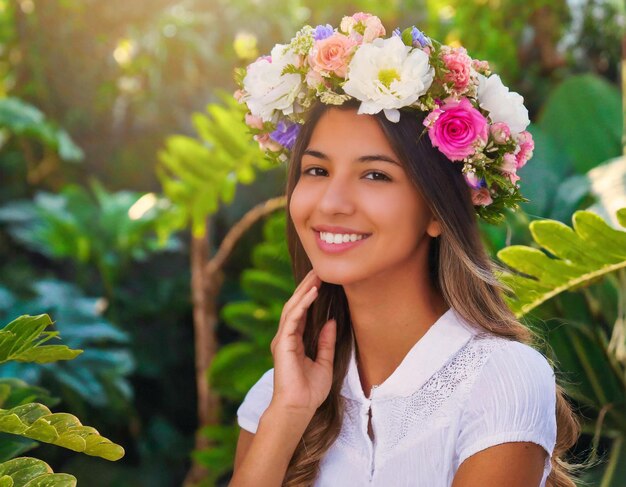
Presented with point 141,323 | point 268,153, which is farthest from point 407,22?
point 268,153

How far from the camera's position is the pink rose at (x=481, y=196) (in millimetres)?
1980

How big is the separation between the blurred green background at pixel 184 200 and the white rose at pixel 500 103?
971 mm

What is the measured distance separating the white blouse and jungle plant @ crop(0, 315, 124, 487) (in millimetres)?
676

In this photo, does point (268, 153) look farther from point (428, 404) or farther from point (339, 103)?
point (428, 404)

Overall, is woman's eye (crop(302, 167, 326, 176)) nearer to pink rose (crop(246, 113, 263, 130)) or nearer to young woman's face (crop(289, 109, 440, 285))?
young woman's face (crop(289, 109, 440, 285))

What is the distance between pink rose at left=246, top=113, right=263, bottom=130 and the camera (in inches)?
84.4

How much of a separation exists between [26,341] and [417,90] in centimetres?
87

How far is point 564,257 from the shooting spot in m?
→ 2.42

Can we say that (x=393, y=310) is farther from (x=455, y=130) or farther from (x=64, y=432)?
(x=64, y=432)

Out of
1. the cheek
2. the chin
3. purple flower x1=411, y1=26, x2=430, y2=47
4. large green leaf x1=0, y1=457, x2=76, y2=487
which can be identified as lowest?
large green leaf x1=0, y1=457, x2=76, y2=487

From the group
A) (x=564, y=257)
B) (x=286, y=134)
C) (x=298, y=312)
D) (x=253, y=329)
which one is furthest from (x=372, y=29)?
(x=253, y=329)

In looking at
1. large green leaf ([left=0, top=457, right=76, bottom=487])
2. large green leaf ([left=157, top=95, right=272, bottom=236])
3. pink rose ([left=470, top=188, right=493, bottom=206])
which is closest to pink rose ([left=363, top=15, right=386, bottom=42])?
pink rose ([left=470, top=188, right=493, bottom=206])

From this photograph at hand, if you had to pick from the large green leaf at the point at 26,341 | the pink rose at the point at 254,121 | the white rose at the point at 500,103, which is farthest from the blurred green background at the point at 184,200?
the white rose at the point at 500,103

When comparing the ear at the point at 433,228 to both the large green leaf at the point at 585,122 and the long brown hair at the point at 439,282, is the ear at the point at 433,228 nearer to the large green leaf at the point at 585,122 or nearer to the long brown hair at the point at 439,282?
the long brown hair at the point at 439,282
